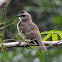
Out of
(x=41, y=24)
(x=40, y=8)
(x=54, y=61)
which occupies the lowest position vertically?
(x=54, y=61)

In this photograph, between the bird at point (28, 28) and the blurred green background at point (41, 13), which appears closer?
the bird at point (28, 28)

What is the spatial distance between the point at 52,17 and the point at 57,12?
0.23 m

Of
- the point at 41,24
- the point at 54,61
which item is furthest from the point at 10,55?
the point at 41,24

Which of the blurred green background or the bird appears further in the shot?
the blurred green background

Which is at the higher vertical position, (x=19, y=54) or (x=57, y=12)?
(x=57, y=12)

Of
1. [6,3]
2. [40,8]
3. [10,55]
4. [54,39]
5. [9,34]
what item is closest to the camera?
[6,3]

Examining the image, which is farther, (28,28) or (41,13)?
(41,13)

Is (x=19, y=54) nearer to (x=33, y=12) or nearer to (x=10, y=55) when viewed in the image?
(x=10, y=55)

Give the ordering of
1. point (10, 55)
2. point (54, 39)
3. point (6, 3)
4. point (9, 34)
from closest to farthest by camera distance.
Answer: point (6, 3) < point (54, 39) < point (10, 55) < point (9, 34)

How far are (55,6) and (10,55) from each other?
2653 millimetres

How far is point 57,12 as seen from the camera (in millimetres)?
6707

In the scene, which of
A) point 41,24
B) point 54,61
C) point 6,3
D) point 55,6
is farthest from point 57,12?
point 6,3

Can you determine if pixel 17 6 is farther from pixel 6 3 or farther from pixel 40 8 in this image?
pixel 6 3

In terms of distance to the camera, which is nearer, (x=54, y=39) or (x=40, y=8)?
(x=54, y=39)
